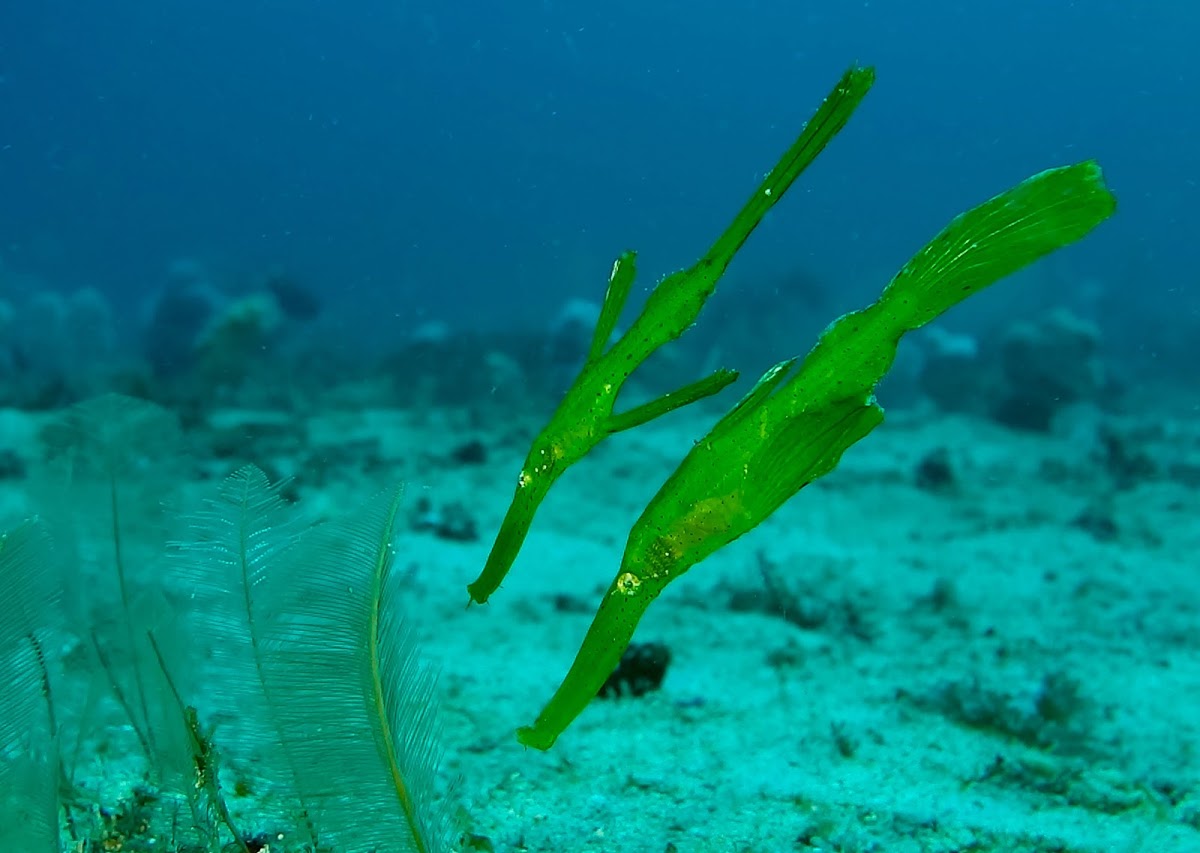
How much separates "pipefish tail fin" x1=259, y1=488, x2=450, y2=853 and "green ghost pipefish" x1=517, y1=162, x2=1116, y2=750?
521 mm

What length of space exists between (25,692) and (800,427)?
2.04m

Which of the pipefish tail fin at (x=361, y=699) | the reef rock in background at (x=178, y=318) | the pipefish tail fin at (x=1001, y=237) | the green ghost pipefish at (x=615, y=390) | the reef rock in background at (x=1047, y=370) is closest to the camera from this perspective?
the pipefish tail fin at (x=1001, y=237)

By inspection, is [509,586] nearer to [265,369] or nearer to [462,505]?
[462,505]

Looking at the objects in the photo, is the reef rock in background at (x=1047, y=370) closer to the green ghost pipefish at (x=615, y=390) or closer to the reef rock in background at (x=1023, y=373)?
the reef rock in background at (x=1023, y=373)

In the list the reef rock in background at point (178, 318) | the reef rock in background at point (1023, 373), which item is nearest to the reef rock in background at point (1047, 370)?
the reef rock in background at point (1023, 373)

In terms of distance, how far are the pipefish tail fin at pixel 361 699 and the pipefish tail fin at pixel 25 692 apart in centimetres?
60

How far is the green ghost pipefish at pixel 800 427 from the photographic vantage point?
61.1 inches

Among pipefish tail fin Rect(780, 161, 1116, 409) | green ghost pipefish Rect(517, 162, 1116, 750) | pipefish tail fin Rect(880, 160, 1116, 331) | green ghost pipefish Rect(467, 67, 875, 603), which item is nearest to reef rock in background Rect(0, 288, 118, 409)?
green ghost pipefish Rect(467, 67, 875, 603)

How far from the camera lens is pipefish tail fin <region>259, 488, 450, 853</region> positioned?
199 cm

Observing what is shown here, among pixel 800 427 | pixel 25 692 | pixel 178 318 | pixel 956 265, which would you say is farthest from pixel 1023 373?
pixel 25 692

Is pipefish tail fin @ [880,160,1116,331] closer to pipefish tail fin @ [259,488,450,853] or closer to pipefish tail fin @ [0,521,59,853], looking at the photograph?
pipefish tail fin @ [259,488,450,853]

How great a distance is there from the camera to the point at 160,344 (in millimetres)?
14156

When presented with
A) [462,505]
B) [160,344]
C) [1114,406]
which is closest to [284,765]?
[462,505]

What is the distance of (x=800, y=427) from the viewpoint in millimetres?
1579
